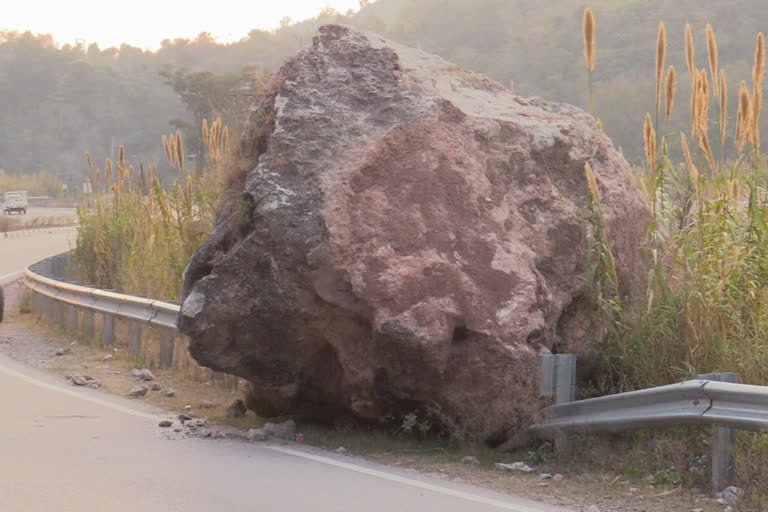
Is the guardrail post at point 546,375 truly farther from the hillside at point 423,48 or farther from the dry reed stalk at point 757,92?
the hillside at point 423,48

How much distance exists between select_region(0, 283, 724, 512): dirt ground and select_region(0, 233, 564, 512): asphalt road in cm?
24

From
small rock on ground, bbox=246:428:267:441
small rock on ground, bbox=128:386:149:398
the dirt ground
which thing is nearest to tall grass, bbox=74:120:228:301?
the dirt ground

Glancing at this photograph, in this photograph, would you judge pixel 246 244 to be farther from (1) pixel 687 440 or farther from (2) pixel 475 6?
(2) pixel 475 6

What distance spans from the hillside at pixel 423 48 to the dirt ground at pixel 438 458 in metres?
A: 7.02

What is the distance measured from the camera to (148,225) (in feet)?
49.9

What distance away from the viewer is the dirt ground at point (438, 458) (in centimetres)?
673

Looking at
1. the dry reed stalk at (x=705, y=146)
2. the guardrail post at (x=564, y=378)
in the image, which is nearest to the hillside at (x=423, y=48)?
the dry reed stalk at (x=705, y=146)

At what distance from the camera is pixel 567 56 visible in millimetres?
59438

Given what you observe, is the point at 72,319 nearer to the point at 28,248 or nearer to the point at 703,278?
the point at 703,278

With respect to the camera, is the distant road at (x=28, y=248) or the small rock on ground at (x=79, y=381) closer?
the small rock on ground at (x=79, y=381)

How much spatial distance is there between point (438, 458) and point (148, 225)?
8246 millimetres

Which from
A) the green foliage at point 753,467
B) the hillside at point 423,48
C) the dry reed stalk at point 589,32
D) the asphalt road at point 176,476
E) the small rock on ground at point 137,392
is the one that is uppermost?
the hillside at point 423,48

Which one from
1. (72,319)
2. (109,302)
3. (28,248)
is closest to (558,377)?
(109,302)

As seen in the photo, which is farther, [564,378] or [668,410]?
[564,378]
